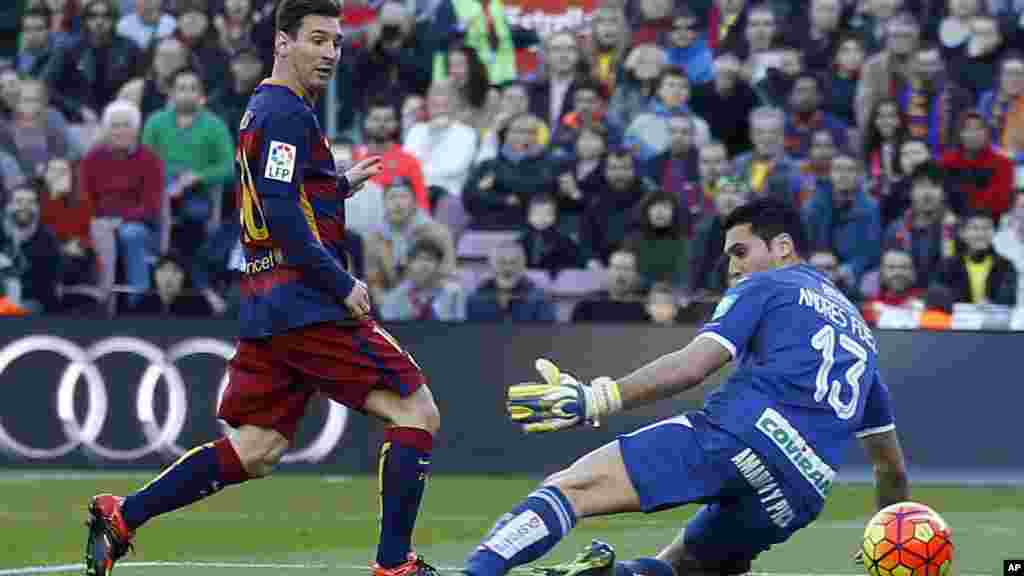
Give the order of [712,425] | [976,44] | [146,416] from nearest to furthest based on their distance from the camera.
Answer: [712,425] → [146,416] → [976,44]

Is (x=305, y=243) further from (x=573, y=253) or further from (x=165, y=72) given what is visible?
(x=165, y=72)

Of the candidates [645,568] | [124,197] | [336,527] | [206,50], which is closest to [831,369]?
[645,568]

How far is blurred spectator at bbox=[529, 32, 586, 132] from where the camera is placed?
63.5 ft

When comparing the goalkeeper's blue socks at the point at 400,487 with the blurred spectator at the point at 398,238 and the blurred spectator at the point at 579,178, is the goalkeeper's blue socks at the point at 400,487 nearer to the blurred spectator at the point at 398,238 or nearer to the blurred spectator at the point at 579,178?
the blurred spectator at the point at 398,238

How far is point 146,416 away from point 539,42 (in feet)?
19.6

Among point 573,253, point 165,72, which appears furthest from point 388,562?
point 165,72

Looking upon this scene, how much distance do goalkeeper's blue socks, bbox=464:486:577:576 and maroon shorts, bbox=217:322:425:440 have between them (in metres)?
1.21

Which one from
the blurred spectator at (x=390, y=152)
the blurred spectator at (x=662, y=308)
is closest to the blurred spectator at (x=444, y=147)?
the blurred spectator at (x=390, y=152)

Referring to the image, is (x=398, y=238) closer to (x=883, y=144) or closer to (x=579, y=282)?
(x=579, y=282)

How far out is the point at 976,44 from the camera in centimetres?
1931

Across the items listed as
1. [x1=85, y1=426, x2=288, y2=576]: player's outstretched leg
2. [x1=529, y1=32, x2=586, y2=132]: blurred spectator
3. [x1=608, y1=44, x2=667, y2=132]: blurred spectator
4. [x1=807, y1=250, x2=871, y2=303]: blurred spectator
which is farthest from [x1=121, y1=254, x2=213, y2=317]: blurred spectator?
[x1=85, y1=426, x2=288, y2=576]: player's outstretched leg

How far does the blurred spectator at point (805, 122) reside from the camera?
61.9 ft

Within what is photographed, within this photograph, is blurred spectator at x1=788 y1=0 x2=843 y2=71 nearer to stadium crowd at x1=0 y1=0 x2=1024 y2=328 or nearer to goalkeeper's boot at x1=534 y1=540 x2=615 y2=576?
stadium crowd at x1=0 y1=0 x2=1024 y2=328

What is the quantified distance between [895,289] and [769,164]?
73.2 inches
